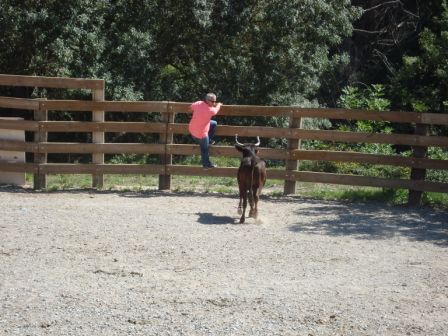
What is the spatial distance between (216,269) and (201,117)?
4961 millimetres

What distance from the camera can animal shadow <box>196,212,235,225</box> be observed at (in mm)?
10383

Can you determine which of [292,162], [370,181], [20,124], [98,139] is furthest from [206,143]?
[20,124]

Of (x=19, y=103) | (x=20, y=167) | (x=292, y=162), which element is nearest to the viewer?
(x=19, y=103)

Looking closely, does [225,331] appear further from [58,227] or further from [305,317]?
[58,227]

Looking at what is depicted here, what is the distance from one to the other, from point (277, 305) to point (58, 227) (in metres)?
4.00

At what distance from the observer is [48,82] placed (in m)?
12.9

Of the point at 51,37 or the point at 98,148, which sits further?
the point at 51,37

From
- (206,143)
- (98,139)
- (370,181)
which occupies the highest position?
(206,143)

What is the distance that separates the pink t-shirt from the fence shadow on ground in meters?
2.26

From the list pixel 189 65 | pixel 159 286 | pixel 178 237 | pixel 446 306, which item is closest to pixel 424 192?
pixel 178 237

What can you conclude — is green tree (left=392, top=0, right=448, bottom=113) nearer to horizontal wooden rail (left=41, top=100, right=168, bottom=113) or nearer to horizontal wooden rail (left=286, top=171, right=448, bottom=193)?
horizontal wooden rail (left=286, top=171, right=448, bottom=193)

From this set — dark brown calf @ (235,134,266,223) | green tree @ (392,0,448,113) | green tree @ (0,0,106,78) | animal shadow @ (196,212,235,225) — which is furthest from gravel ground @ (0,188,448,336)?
green tree @ (0,0,106,78)

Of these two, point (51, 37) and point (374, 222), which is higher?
point (51, 37)

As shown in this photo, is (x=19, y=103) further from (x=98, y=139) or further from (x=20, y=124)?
(x=98, y=139)
